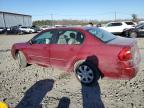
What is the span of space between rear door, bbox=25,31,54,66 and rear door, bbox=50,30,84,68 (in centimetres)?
27

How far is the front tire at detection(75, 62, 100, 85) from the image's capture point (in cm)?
602

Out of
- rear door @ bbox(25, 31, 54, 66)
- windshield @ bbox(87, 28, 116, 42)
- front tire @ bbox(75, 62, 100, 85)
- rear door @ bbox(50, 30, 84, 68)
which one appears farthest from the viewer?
rear door @ bbox(25, 31, 54, 66)

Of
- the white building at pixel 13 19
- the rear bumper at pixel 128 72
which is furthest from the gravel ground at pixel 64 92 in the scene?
the white building at pixel 13 19

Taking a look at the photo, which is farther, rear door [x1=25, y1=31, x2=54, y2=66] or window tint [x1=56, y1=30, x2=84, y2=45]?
rear door [x1=25, y1=31, x2=54, y2=66]

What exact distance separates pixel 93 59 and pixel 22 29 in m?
35.2

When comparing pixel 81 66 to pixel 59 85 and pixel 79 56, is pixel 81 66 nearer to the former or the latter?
pixel 79 56

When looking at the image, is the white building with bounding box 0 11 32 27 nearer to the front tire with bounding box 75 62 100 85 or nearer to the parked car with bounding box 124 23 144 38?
the parked car with bounding box 124 23 144 38

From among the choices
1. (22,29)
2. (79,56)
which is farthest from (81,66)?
(22,29)

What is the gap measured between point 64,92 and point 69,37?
175 centimetres

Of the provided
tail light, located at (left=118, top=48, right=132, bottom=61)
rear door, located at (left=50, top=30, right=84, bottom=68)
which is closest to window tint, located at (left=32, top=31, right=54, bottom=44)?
rear door, located at (left=50, top=30, right=84, bottom=68)

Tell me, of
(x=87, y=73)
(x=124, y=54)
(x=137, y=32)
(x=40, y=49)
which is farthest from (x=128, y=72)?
(x=137, y=32)

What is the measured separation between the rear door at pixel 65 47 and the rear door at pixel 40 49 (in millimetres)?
269

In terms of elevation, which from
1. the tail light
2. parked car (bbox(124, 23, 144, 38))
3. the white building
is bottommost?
the tail light

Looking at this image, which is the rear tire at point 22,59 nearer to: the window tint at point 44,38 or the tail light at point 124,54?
the window tint at point 44,38
